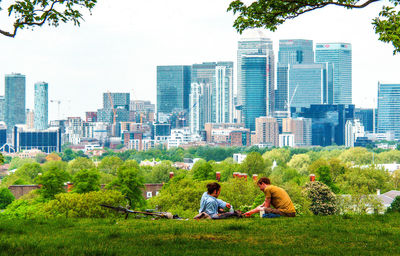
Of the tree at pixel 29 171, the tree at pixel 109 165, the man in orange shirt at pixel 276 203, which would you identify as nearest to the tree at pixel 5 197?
the tree at pixel 29 171

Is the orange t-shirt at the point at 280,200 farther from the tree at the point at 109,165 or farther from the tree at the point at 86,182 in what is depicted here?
the tree at the point at 109,165

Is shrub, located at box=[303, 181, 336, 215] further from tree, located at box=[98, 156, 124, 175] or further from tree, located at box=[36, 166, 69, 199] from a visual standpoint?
tree, located at box=[98, 156, 124, 175]

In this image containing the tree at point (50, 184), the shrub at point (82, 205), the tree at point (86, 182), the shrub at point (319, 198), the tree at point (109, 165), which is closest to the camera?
the shrub at point (82, 205)

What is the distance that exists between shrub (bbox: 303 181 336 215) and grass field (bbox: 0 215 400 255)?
Result: 3711 cm

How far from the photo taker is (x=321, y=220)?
50.6 feet

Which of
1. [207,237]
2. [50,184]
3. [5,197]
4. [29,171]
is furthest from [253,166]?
[207,237]

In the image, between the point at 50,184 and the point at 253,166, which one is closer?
the point at 50,184

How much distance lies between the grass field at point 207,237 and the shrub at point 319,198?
122 feet

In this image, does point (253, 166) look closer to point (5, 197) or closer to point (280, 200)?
point (5, 197)

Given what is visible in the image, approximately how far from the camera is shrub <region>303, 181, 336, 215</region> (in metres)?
52.6

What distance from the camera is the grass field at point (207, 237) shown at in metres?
11.3

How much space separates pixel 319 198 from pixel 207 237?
43.3 m

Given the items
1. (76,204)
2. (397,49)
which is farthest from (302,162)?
(397,49)

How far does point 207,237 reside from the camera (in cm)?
1270
